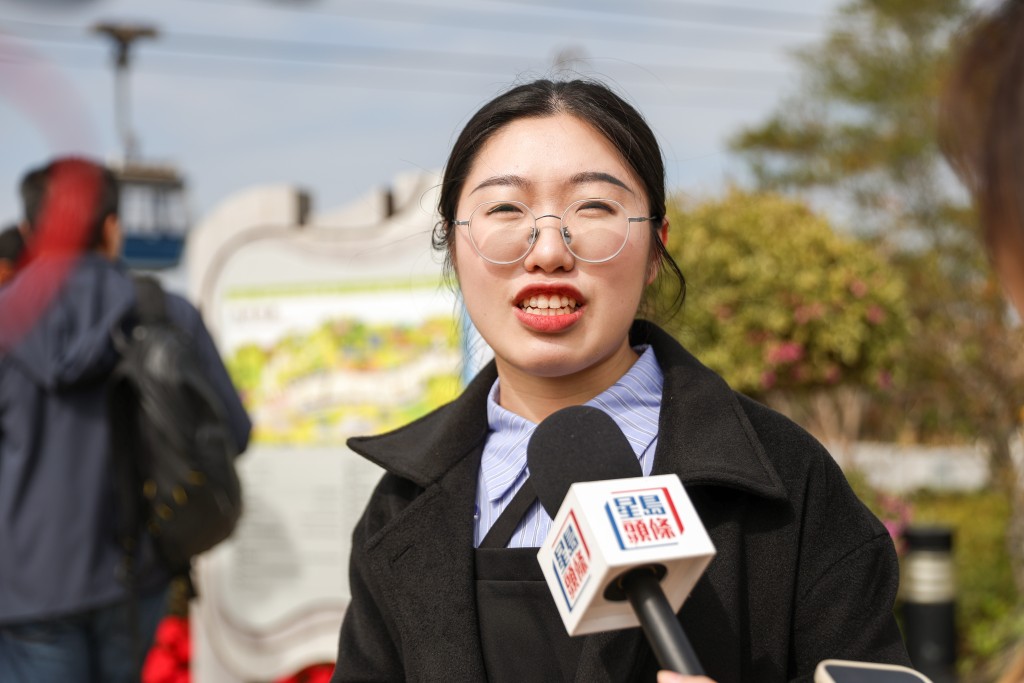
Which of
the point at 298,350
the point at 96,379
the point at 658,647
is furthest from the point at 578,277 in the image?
the point at 298,350

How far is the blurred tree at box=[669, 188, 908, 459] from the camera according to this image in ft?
25.1

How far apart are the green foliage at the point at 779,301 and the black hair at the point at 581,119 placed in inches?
225

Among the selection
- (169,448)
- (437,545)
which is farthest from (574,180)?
(169,448)

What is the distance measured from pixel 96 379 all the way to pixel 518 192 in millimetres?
2194

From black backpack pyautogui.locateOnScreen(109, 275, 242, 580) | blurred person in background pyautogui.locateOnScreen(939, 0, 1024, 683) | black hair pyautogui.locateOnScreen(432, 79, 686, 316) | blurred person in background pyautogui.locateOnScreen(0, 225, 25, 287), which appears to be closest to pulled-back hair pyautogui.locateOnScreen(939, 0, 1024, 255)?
blurred person in background pyautogui.locateOnScreen(939, 0, 1024, 683)

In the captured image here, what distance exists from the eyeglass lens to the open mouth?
0.23ft

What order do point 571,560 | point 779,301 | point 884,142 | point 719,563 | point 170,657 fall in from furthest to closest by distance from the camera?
point 884,142 < point 779,301 < point 170,657 < point 719,563 < point 571,560

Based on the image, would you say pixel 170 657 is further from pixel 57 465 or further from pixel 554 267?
pixel 554 267

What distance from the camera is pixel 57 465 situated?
345cm

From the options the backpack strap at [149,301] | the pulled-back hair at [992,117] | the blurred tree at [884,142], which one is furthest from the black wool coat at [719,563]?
the blurred tree at [884,142]

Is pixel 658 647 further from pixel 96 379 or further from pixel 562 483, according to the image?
pixel 96 379

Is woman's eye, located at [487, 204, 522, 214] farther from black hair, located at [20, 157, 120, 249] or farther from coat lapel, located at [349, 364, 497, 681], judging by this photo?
black hair, located at [20, 157, 120, 249]

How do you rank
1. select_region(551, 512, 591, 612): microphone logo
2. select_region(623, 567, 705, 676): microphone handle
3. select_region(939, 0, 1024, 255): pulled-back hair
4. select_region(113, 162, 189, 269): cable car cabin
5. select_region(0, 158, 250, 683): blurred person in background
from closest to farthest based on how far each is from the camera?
select_region(939, 0, 1024, 255): pulled-back hair < select_region(623, 567, 705, 676): microphone handle < select_region(551, 512, 591, 612): microphone logo < select_region(0, 158, 250, 683): blurred person in background < select_region(113, 162, 189, 269): cable car cabin

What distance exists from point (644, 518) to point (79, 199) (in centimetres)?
296
